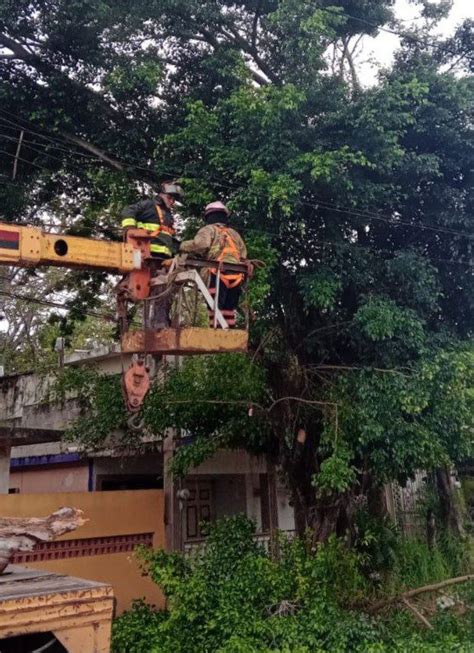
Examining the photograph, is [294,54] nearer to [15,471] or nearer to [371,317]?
[371,317]

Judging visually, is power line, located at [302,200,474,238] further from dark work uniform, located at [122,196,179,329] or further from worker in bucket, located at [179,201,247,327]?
dark work uniform, located at [122,196,179,329]

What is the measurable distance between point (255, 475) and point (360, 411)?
18.9ft

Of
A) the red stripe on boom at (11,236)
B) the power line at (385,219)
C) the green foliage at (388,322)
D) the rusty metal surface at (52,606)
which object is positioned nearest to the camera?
the rusty metal surface at (52,606)

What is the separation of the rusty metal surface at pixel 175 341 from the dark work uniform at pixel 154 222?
0.83 metres

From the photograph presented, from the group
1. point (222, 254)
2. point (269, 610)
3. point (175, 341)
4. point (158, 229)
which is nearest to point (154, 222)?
point (158, 229)

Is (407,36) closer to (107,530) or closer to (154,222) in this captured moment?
(154,222)

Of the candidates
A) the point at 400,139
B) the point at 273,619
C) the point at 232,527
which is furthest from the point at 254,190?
the point at 273,619

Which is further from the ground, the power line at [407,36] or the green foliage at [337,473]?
the power line at [407,36]

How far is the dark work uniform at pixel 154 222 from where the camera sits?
5939 millimetres

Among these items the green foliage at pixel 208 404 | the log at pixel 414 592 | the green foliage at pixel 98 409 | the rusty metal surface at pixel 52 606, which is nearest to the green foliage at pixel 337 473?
the log at pixel 414 592

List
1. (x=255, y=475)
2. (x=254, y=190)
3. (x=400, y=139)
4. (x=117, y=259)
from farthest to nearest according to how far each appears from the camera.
→ (x=255, y=475) < (x=400, y=139) < (x=254, y=190) < (x=117, y=259)

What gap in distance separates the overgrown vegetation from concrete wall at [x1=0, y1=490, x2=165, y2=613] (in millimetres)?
757

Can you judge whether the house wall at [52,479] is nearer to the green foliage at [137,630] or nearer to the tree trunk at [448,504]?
the green foliage at [137,630]

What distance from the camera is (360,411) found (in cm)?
802
